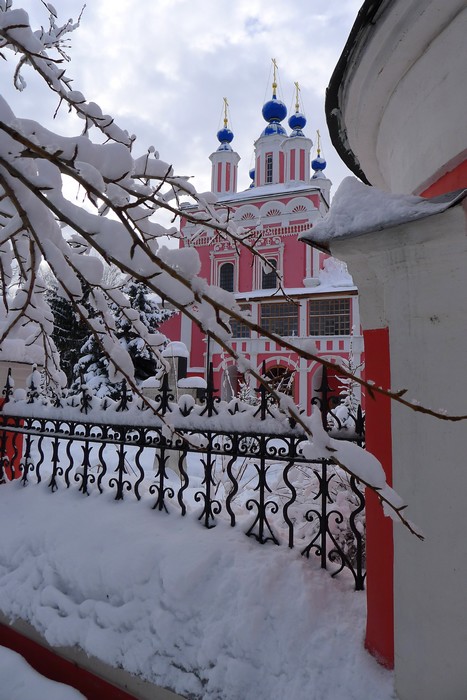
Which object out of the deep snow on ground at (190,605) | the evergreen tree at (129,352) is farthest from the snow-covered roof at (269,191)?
the deep snow on ground at (190,605)

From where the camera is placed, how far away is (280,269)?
19.7m

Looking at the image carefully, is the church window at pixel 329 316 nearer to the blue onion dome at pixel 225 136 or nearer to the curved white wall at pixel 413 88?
the blue onion dome at pixel 225 136

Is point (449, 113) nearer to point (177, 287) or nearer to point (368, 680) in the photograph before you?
point (177, 287)

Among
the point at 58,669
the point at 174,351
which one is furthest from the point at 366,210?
the point at 174,351

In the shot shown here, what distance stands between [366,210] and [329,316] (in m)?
16.9

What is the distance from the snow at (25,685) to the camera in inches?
86.4

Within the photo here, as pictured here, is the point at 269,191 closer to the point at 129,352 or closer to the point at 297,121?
the point at 297,121

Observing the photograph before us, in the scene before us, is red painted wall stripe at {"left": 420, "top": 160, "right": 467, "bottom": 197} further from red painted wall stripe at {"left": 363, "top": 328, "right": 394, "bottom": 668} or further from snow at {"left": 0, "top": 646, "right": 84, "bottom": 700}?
snow at {"left": 0, "top": 646, "right": 84, "bottom": 700}

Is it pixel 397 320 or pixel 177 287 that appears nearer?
pixel 177 287

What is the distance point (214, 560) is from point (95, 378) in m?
13.6

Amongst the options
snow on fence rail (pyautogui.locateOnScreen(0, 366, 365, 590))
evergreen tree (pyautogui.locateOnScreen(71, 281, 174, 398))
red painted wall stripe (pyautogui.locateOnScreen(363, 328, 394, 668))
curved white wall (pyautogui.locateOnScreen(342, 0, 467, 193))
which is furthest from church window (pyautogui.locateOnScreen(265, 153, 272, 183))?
red painted wall stripe (pyautogui.locateOnScreen(363, 328, 394, 668))

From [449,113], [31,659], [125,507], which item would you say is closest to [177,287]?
[449,113]

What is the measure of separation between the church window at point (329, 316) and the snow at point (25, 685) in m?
16.6

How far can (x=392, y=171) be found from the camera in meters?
2.41
